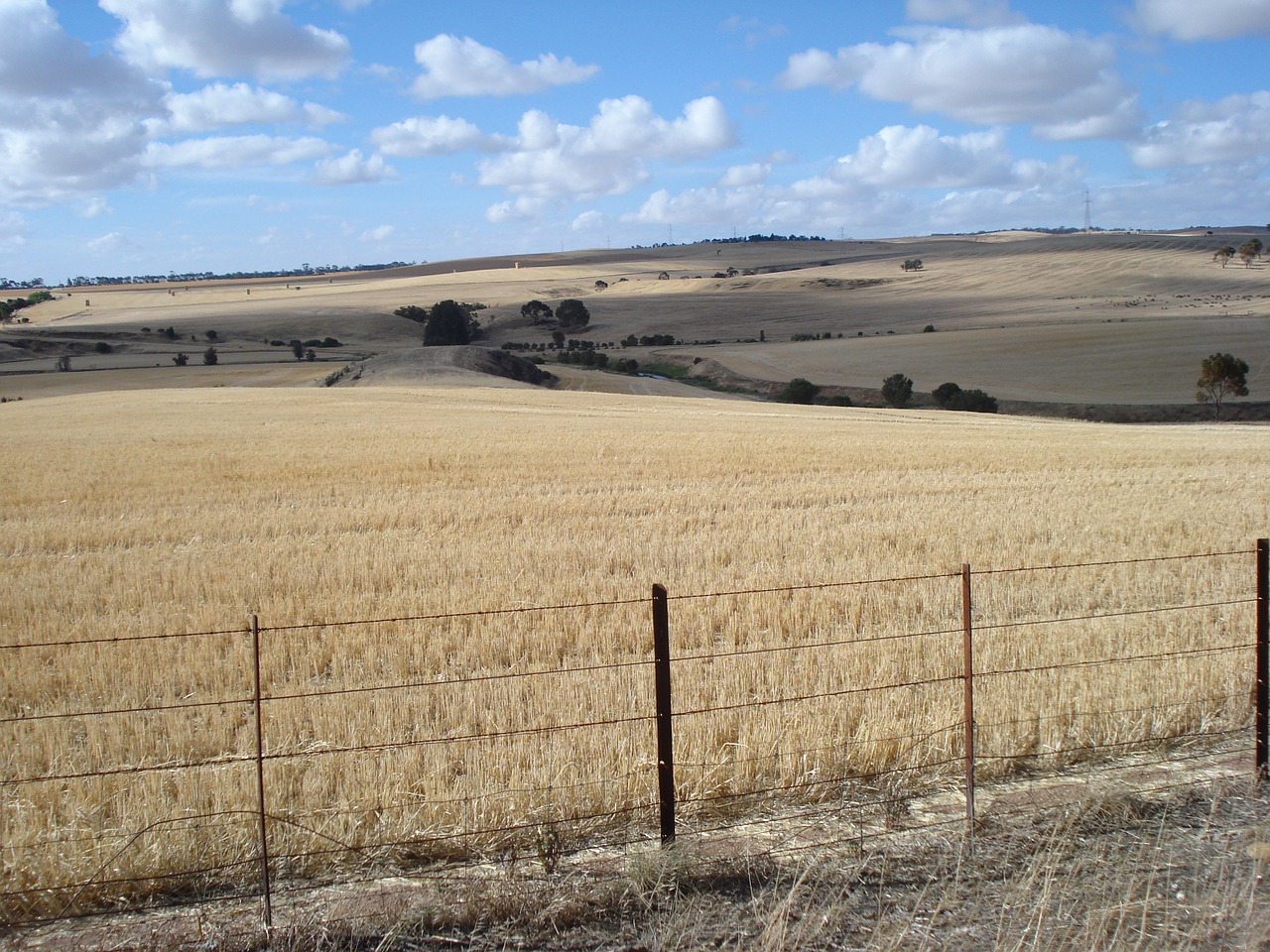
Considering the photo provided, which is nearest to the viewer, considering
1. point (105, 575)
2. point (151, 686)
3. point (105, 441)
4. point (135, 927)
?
point (135, 927)

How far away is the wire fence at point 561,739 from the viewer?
501 cm

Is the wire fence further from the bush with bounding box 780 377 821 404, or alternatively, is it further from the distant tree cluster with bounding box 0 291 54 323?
the distant tree cluster with bounding box 0 291 54 323

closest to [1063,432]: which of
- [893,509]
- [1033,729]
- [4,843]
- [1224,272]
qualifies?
[893,509]

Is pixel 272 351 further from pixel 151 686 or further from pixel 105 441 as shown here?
pixel 151 686

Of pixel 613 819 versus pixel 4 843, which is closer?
pixel 4 843

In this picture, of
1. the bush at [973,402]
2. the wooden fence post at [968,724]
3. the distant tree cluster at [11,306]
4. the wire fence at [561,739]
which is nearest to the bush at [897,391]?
the bush at [973,402]

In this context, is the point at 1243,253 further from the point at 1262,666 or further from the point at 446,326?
the point at 1262,666

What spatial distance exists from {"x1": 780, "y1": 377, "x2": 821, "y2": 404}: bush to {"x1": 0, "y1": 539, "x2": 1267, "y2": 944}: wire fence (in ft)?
176

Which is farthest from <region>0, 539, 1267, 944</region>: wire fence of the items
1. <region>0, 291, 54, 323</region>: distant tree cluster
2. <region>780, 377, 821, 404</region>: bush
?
<region>0, 291, 54, 323</region>: distant tree cluster

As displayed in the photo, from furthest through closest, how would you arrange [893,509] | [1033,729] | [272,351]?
[272,351], [893,509], [1033,729]

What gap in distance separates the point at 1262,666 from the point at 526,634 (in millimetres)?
5759

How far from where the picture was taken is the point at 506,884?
4641mm

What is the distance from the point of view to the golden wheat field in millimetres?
5555

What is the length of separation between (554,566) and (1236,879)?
844 cm
